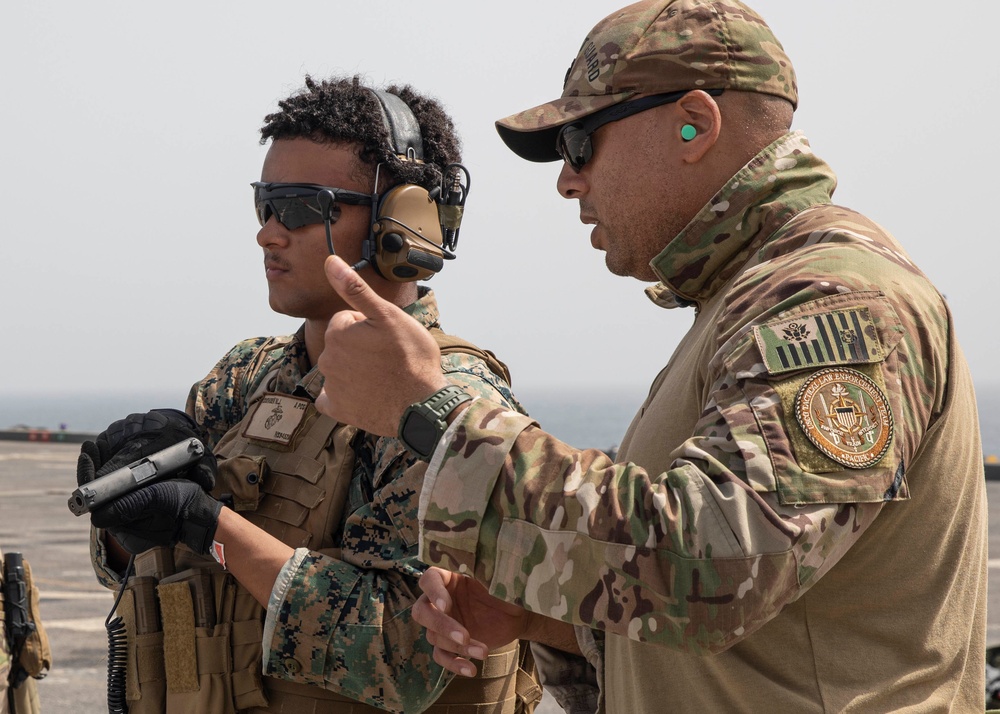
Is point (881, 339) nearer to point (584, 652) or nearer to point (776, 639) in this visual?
point (776, 639)

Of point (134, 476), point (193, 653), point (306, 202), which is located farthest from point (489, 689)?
point (306, 202)

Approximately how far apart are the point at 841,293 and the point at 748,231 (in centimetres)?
40

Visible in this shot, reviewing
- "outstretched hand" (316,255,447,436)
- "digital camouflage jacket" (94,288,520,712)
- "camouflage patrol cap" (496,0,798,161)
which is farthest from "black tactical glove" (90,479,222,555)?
"camouflage patrol cap" (496,0,798,161)

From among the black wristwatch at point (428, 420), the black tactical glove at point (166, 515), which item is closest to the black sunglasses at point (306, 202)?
the black tactical glove at point (166, 515)

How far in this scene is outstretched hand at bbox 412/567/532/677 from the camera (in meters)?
2.21

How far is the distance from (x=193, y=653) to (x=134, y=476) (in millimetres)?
492

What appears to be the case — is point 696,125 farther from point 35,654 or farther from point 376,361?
point 35,654

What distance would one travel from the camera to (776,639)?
1.72m

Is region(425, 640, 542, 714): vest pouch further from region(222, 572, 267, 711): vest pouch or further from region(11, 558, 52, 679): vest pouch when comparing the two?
region(11, 558, 52, 679): vest pouch

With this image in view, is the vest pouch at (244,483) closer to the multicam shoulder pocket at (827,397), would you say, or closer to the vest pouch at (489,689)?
the vest pouch at (489,689)

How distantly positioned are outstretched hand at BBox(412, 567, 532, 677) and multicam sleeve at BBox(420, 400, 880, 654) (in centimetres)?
58

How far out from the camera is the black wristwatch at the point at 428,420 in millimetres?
1681

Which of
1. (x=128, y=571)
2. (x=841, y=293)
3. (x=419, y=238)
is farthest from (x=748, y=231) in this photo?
(x=128, y=571)

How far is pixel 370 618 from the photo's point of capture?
103 inches
